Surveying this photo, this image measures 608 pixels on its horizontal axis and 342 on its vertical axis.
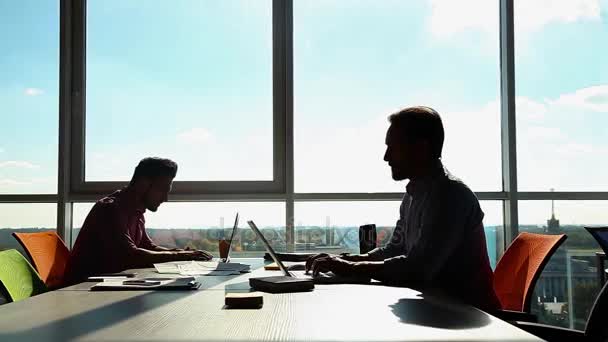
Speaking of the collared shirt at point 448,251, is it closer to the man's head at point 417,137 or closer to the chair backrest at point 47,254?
the man's head at point 417,137

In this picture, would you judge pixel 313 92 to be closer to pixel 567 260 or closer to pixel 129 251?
pixel 129 251

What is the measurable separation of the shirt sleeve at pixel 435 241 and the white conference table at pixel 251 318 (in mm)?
308

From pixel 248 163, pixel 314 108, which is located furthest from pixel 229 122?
pixel 314 108

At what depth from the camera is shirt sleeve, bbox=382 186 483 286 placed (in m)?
2.20

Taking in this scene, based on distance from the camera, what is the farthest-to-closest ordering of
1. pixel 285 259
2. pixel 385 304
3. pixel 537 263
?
pixel 285 259, pixel 537 263, pixel 385 304

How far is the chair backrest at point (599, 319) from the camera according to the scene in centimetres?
150

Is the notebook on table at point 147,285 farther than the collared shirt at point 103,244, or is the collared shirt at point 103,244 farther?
the collared shirt at point 103,244

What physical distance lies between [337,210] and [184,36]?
5.68ft

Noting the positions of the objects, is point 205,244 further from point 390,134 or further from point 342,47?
point 390,134

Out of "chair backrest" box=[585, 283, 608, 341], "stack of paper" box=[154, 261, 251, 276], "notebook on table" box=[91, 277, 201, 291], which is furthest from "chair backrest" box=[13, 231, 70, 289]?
"chair backrest" box=[585, 283, 608, 341]

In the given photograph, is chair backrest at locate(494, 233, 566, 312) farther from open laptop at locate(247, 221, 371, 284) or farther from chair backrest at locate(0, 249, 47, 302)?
chair backrest at locate(0, 249, 47, 302)

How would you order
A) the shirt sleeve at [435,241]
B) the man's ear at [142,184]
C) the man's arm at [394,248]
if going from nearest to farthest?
1. the shirt sleeve at [435,241]
2. the man's arm at [394,248]
3. the man's ear at [142,184]

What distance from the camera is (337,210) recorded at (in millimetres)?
4746

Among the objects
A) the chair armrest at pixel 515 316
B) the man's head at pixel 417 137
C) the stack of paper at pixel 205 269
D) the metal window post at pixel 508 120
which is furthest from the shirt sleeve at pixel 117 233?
the metal window post at pixel 508 120
